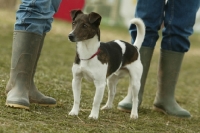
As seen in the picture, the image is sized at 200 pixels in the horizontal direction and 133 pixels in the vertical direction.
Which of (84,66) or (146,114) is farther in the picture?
(146,114)

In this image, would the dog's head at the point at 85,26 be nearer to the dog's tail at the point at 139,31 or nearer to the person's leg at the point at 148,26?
the dog's tail at the point at 139,31

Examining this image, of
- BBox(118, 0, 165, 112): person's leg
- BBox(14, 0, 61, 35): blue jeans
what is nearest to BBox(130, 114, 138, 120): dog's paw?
BBox(118, 0, 165, 112): person's leg

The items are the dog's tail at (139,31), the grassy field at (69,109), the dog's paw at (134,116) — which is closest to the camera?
the grassy field at (69,109)

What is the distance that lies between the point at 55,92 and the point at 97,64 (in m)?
1.12

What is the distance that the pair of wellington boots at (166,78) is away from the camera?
4395 millimetres

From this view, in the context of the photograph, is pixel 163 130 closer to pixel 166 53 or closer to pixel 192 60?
pixel 166 53

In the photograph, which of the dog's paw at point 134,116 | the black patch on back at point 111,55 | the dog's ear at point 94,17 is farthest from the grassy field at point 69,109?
the dog's ear at point 94,17

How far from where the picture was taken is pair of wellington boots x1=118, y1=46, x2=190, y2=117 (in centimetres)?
439

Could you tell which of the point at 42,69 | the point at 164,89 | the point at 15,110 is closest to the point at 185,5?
Answer: the point at 164,89

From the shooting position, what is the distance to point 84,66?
11.7 ft

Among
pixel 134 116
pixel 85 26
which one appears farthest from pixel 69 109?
pixel 85 26

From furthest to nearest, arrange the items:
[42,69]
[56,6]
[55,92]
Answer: [42,69] → [55,92] → [56,6]

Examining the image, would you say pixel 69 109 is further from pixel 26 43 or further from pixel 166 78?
pixel 166 78

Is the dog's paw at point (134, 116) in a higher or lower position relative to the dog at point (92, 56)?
lower
